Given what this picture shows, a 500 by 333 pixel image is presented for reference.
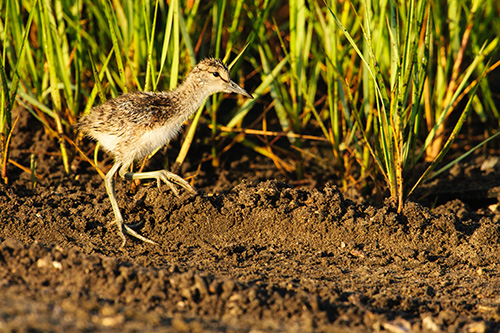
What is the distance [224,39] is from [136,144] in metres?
2.34

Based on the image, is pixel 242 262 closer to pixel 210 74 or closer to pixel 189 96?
pixel 189 96

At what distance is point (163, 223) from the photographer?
3.48 metres

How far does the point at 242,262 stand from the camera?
3.16 metres

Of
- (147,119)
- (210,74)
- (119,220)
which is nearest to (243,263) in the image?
(119,220)

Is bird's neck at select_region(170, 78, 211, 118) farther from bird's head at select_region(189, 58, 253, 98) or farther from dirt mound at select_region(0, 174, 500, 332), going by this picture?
dirt mound at select_region(0, 174, 500, 332)

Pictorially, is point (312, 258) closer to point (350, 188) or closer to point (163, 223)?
point (163, 223)

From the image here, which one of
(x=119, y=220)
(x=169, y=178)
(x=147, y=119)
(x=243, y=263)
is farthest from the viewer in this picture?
(x=169, y=178)

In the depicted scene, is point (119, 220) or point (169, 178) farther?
point (169, 178)

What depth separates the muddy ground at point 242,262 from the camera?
2.34 meters

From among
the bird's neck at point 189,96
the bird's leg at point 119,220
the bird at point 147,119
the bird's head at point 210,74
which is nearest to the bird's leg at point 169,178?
the bird at point 147,119

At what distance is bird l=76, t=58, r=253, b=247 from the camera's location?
Answer: 11.5 ft

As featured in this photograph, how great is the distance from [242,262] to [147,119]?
3.45 feet

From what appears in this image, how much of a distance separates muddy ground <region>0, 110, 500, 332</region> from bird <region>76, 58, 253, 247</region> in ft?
0.51

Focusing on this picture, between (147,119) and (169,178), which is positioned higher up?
(147,119)
